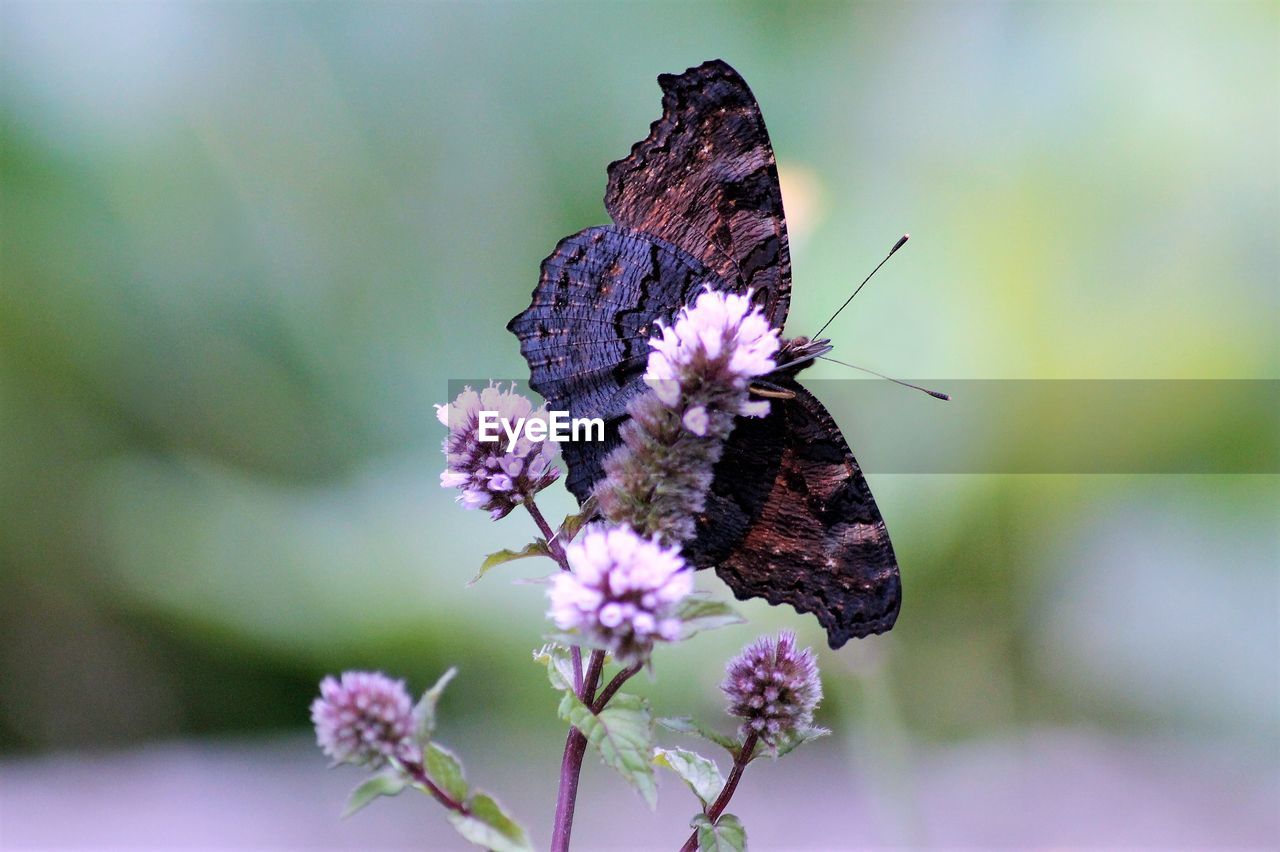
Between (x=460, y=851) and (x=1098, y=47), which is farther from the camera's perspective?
(x=1098, y=47)

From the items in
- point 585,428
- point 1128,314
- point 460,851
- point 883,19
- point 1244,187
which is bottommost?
point 460,851

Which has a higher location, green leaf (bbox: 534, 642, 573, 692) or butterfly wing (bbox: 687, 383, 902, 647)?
butterfly wing (bbox: 687, 383, 902, 647)

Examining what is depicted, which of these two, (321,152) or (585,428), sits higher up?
(321,152)

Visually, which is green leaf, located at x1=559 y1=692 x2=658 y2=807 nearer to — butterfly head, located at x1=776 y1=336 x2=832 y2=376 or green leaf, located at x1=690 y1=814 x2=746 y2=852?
green leaf, located at x1=690 y1=814 x2=746 y2=852

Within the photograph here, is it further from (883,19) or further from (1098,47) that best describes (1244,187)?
(883,19)

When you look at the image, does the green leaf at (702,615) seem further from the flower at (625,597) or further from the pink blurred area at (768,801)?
the pink blurred area at (768,801)

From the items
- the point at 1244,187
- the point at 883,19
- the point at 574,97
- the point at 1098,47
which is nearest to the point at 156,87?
the point at 574,97

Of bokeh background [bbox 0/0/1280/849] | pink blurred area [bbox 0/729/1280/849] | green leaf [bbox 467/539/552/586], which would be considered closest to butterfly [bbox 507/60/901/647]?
green leaf [bbox 467/539/552/586]

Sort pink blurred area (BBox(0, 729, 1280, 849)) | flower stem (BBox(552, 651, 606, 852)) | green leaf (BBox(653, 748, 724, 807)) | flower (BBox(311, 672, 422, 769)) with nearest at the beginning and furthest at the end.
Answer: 1. flower (BBox(311, 672, 422, 769))
2. flower stem (BBox(552, 651, 606, 852))
3. green leaf (BBox(653, 748, 724, 807))
4. pink blurred area (BBox(0, 729, 1280, 849))
